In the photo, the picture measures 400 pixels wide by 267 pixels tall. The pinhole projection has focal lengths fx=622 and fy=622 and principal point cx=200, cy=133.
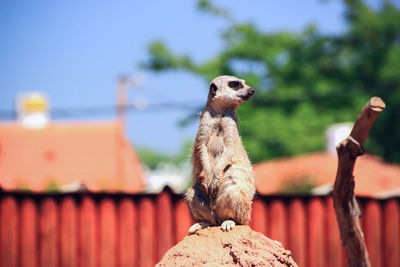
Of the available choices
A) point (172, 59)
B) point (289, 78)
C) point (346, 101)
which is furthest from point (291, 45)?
point (172, 59)

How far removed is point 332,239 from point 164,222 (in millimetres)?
2677

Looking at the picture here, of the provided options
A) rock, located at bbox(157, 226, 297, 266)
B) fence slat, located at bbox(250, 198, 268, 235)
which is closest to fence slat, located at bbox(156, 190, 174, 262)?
fence slat, located at bbox(250, 198, 268, 235)

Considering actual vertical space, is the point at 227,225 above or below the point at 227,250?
above

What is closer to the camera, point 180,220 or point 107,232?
point 180,220

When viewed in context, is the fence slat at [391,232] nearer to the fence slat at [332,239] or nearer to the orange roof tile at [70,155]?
the fence slat at [332,239]

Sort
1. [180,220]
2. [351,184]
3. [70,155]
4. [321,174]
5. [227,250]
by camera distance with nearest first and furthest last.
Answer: [227,250] < [351,184] < [180,220] < [321,174] < [70,155]

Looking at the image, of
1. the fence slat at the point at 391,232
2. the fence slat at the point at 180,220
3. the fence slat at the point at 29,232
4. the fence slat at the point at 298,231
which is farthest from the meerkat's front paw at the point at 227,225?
the fence slat at the point at 29,232

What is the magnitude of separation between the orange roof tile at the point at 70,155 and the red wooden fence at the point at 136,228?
10248 mm

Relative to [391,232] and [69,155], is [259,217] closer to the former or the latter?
[391,232]

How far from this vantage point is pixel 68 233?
9977 mm

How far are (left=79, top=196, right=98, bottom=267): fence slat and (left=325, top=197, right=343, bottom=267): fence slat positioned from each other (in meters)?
3.71

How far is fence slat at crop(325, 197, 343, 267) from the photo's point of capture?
983 cm

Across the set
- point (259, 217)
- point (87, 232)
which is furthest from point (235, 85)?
point (87, 232)

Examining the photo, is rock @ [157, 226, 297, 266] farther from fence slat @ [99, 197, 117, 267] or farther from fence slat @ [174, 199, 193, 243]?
fence slat @ [99, 197, 117, 267]
